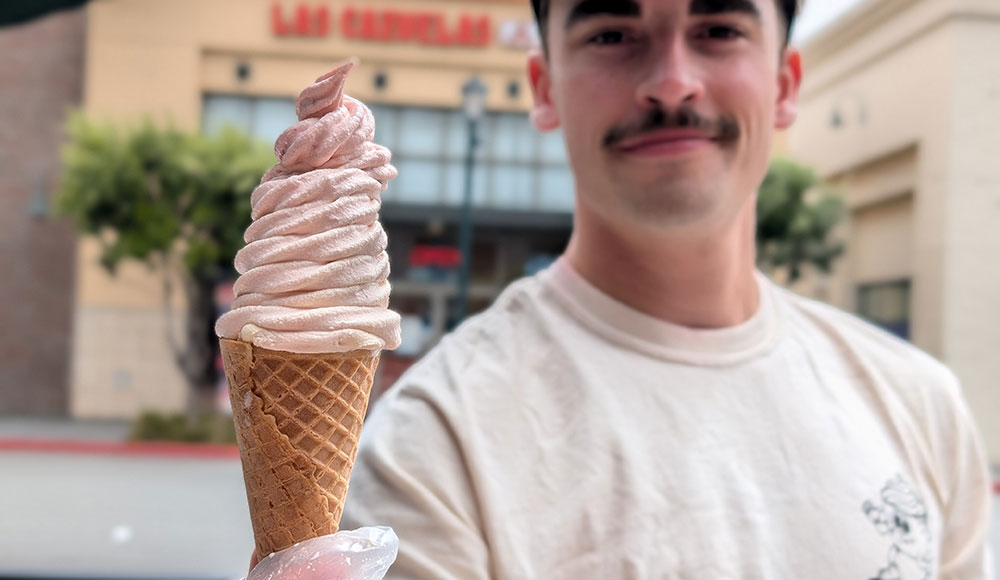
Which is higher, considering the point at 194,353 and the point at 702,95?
the point at 702,95

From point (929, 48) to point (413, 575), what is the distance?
11288 mm

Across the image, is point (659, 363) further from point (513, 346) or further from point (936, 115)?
point (936, 115)

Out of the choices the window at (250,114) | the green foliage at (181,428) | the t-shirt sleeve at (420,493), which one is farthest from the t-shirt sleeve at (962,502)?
the window at (250,114)

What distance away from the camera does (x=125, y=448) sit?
42.3ft

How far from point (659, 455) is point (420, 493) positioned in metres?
0.42

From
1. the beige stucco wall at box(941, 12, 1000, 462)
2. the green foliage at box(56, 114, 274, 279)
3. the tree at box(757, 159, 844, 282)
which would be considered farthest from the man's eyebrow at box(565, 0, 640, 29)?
the tree at box(757, 159, 844, 282)

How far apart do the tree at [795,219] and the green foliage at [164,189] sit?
697 centimetres

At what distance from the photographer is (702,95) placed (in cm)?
158

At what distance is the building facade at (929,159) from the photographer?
10484mm

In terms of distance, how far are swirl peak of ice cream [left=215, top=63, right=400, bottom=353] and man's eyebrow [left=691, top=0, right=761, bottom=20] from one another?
74 cm

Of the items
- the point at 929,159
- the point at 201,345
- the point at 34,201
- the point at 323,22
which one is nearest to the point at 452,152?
the point at 323,22

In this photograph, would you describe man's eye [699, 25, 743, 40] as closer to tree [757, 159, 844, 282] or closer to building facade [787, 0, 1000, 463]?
building facade [787, 0, 1000, 463]

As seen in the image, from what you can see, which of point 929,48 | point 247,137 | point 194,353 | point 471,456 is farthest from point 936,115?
point 471,456

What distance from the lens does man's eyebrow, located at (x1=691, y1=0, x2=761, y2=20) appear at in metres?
1.58
